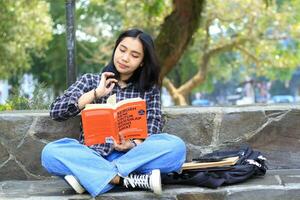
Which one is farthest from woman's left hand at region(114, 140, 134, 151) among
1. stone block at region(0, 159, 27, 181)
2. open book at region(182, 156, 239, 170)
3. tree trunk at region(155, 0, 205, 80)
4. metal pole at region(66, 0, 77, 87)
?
tree trunk at region(155, 0, 205, 80)

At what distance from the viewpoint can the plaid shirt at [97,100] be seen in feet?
11.7

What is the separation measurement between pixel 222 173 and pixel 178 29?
5691 mm

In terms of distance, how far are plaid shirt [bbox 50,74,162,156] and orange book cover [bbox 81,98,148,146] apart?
16cm

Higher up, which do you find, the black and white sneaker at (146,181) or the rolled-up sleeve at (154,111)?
the rolled-up sleeve at (154,111)

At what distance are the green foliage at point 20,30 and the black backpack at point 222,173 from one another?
1308 cm

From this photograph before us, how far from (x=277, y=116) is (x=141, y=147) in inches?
→ 55.3

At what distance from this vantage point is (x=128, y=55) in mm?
3605

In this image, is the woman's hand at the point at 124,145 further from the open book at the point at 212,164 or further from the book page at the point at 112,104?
the open book at the point at 212,164

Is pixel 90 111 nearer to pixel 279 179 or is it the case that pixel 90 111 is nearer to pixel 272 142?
pixel 279 179

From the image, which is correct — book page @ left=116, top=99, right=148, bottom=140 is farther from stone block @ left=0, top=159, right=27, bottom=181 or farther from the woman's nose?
stone block @ left=0, top=159, right=27, bottom=181

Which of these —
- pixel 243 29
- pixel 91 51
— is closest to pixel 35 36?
pixel 91 51

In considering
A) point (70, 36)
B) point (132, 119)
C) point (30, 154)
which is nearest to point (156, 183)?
point (132, 119)

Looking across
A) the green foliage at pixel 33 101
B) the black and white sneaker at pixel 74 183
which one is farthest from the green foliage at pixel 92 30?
the black and white sneaker at pixel 74 183

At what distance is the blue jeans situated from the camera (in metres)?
3.29
